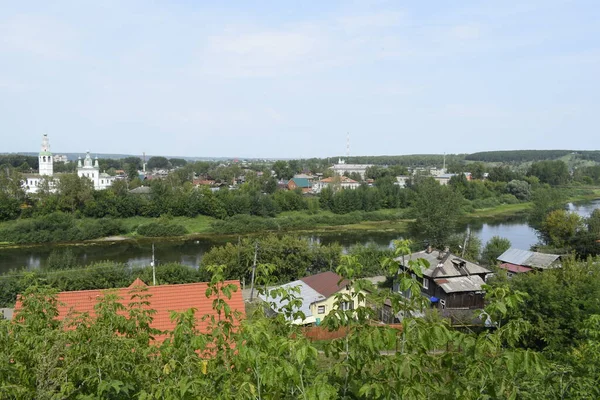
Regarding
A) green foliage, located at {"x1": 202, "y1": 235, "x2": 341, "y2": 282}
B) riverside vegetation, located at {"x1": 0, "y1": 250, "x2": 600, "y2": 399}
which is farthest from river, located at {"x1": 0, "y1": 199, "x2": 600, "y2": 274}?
riverside vegetation, located at {"x1": 0, "y1": 250, "x2": 600, "y2": 399}

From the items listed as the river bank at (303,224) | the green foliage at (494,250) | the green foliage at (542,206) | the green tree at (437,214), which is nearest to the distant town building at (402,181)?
the river bank at (303,224)

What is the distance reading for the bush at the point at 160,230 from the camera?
93.4 ft

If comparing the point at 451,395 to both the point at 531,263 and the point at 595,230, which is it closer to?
the point at 531,263

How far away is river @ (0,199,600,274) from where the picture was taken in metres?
22.0

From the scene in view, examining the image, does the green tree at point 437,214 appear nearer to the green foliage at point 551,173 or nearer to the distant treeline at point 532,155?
the green foliage at point 551,173

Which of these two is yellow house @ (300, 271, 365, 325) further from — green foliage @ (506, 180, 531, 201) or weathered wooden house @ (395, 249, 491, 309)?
green foliage @ (506, 180, 531, 201)

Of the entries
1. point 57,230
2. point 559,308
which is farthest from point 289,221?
point 559,308

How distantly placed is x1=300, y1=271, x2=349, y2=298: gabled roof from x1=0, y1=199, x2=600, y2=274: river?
28.7ft

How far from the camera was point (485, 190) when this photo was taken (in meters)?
45.5

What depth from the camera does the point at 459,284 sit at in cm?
1332

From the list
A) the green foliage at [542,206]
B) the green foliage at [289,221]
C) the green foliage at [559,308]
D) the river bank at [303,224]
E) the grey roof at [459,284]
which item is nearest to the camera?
the green foliage at [559,308]

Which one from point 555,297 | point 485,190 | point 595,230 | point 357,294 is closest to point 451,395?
point 357,294

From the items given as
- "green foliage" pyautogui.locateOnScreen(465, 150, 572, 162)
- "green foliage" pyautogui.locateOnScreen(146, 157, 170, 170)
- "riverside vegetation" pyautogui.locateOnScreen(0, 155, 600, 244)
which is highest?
"green foliage" pyautogui.locateOnScreen(465, 150, 572, 162)

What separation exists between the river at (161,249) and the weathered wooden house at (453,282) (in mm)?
11334
